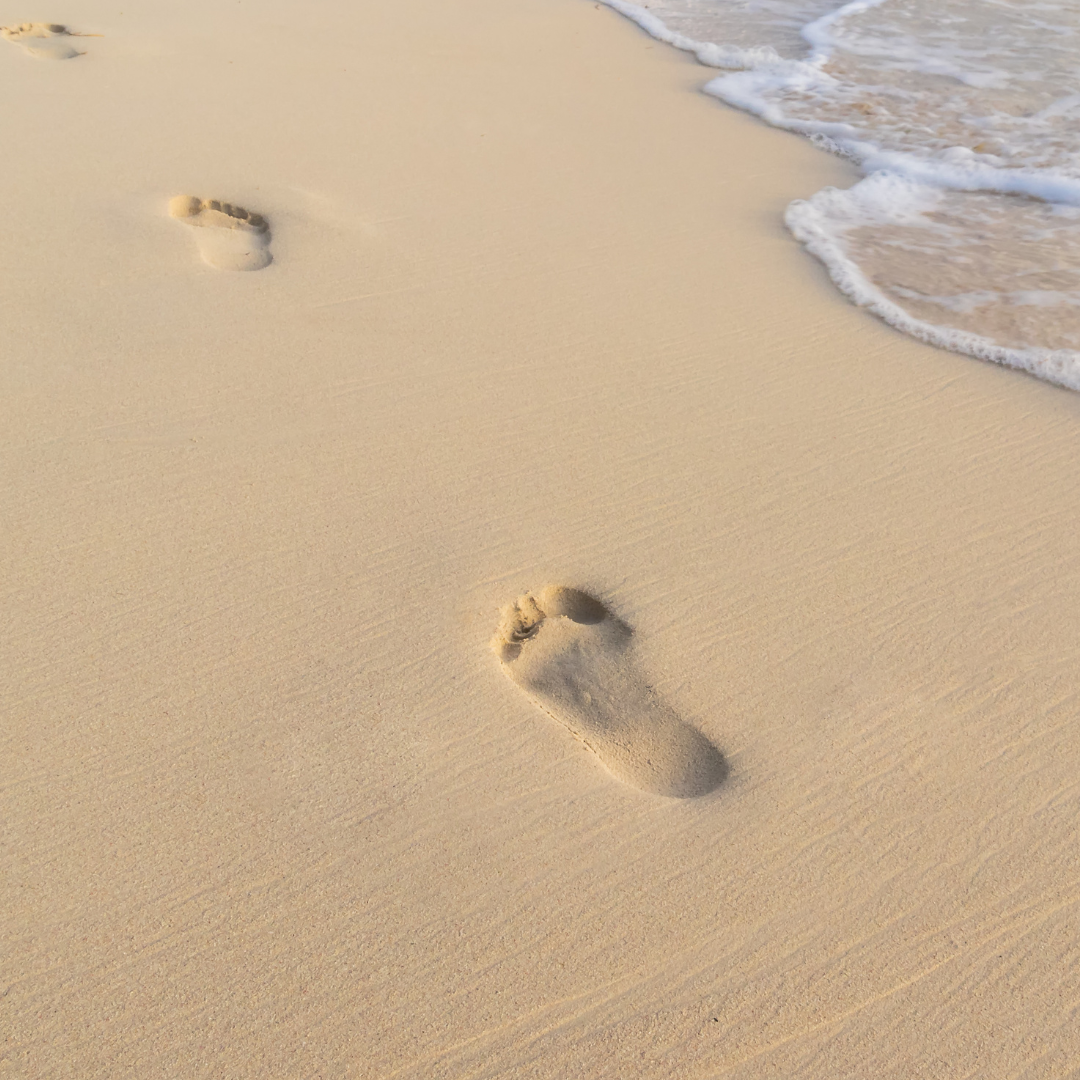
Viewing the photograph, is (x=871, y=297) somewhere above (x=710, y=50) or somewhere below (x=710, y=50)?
below

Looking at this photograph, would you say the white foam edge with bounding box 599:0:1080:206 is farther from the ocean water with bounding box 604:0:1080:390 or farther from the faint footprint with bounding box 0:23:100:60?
the faint footprint with bounding box 0:23:100:60

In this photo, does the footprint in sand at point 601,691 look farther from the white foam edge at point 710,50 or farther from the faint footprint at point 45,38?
the white foam edge at point 710,50

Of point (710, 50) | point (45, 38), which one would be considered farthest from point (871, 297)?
point (45, 38)

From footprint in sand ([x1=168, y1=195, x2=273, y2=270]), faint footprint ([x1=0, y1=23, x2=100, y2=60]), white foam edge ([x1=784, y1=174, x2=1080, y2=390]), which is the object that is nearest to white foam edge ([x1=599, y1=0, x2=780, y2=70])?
white foam edge ([x1=784, y1=174, x2=1080, y2=390])

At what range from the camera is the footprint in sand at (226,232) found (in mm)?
3205

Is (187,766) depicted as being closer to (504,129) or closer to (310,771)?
(310,771)

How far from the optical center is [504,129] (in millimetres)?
4453

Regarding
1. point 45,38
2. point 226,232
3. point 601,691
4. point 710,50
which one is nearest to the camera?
point 601,691

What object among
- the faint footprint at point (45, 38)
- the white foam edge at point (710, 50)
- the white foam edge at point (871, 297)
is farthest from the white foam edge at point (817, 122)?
the faint footprint at point (45, 38)

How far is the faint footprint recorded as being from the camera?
4.73 meters

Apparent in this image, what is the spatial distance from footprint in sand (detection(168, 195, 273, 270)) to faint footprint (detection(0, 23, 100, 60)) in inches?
79.1

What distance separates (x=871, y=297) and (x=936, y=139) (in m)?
2.17

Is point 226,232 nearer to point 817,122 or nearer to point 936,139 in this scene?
point 817,122

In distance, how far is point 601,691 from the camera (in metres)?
1.95
